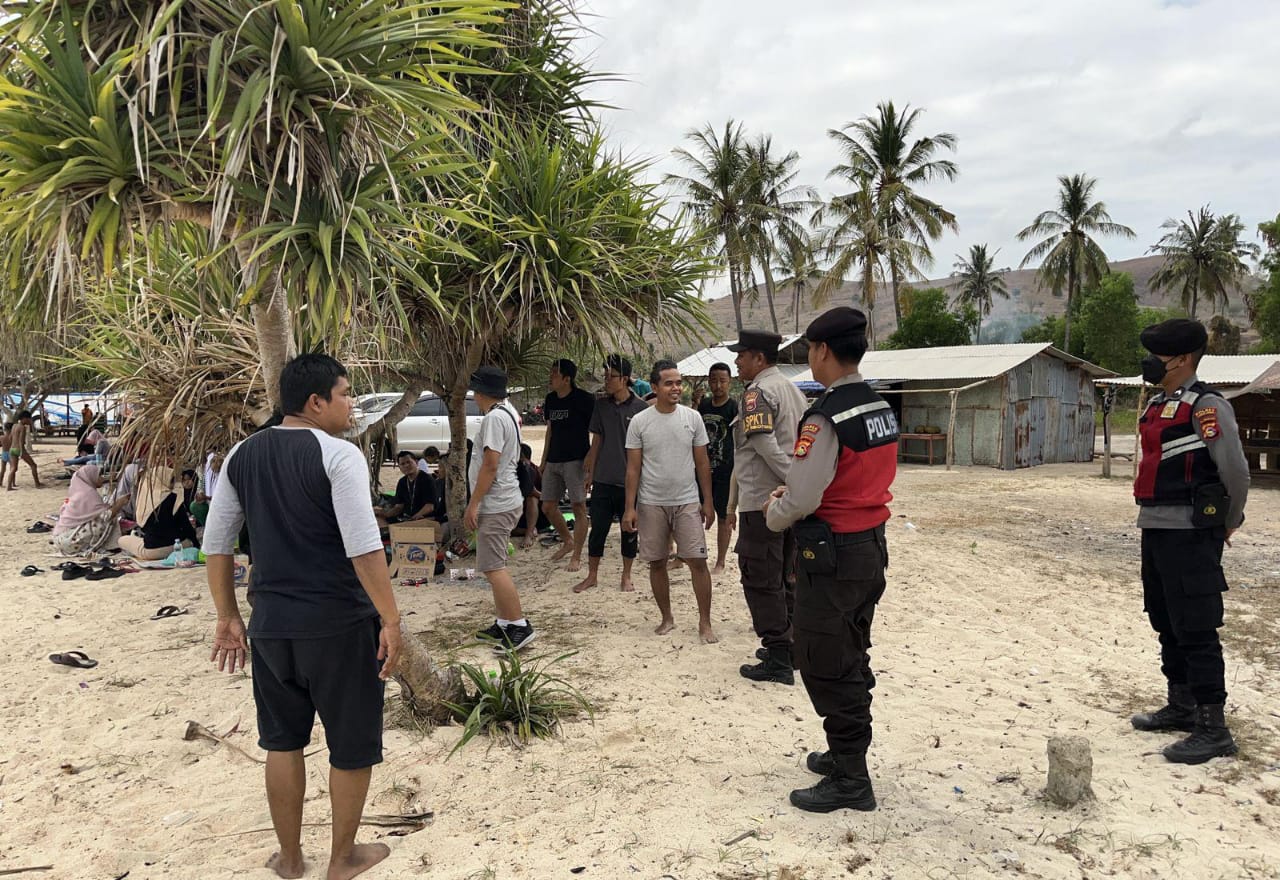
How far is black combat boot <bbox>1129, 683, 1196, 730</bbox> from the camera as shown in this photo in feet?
12.0

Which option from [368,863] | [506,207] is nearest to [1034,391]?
[506,207]

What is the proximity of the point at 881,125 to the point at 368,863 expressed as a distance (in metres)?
33.3

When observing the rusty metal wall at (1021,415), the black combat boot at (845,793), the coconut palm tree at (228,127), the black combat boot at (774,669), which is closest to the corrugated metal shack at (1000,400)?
the rusty metal wall at (1021,415)

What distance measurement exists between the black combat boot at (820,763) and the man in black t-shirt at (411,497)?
5.60 meters

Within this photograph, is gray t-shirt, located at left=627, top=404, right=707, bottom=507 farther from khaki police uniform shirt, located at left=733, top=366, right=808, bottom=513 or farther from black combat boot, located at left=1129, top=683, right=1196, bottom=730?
black combat boot, located at left=1129, top=683, right=1196, bottom=730

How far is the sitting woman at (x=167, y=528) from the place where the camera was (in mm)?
7609

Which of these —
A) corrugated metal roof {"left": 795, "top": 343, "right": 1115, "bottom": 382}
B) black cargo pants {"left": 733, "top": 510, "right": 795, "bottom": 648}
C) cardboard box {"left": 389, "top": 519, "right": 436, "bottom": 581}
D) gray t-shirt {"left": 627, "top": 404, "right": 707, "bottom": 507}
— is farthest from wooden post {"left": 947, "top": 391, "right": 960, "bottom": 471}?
black cargo pants {"left": 733, "top": 510, "right": 795, "bottom": 648}

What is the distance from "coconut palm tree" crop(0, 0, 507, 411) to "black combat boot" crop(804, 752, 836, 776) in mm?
2662

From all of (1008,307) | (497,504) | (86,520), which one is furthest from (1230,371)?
(1008,307)

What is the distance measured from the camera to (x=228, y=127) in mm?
3000

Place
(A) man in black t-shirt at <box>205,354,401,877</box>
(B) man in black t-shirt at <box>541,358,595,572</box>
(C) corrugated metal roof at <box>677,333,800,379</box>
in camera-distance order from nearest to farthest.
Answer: (A) man in black t-shirt at <box>205,354,401,877</box> < (B) man in black t-shirt at <box>541,358,595,572</box> < (C) corrugated metal roof at <box>677,333,800,379</box>

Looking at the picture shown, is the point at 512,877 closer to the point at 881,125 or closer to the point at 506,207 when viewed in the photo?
the point at 506,207

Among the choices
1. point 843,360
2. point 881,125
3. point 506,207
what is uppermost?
Result: point 881,125

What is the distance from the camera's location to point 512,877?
102 inches
